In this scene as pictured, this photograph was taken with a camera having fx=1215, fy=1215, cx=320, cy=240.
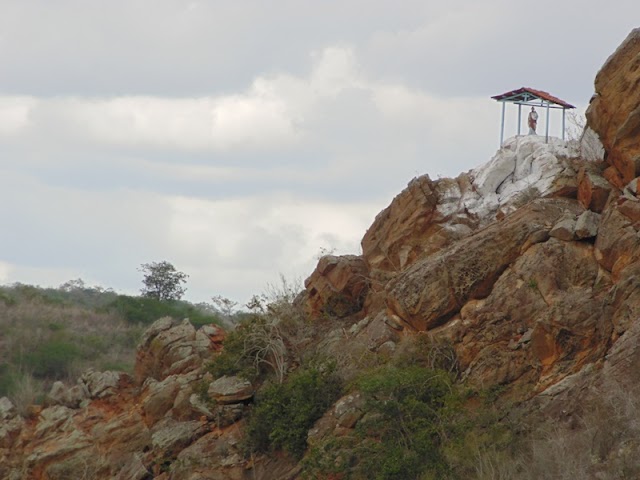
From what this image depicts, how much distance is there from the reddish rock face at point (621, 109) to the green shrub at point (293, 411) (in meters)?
7.54

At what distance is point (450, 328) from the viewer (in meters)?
24.5

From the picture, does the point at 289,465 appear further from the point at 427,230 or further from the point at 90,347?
the point at 90,347

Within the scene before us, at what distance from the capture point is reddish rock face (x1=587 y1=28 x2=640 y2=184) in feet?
78.1

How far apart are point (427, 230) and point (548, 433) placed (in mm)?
9399

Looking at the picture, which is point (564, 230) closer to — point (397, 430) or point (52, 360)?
point (397, 430)

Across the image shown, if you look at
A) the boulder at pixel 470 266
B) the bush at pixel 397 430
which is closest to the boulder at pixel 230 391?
the bush at pixel 397 430

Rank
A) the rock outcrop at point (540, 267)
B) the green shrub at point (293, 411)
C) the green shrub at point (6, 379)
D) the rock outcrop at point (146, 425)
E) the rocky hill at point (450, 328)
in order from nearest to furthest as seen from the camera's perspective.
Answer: the rocky hill at point (450, 328)
the rock outcrop at point (540, 267)
the green shrub at point (293, 411)
the rock outcrop at point (146, 425)
the green shrub at point (6, 379)

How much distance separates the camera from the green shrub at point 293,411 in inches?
1019

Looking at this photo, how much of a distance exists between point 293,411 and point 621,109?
931 centimetres

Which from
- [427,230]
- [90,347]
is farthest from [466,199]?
[90,347]

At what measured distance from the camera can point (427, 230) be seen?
29.0 meters

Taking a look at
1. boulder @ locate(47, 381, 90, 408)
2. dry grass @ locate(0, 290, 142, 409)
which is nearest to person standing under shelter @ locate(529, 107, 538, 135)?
boulder @ locate(47, 381, 90, 408)

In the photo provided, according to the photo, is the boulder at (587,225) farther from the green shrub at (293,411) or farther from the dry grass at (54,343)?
the dry grass at (54,343)

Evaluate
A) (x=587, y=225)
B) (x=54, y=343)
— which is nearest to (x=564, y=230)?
(x=587, y=225)
